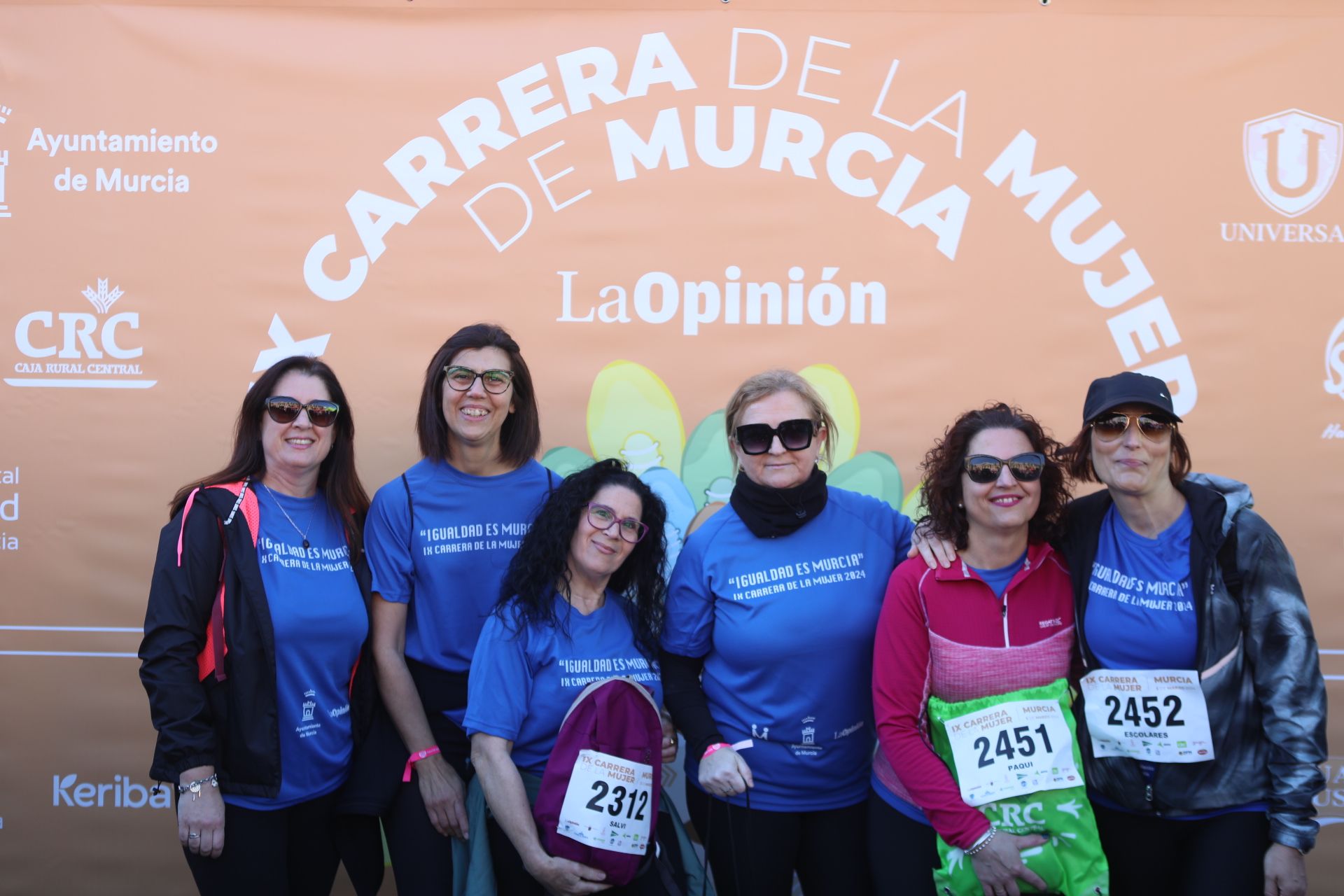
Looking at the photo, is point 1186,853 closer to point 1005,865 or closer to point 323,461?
point 1005,865

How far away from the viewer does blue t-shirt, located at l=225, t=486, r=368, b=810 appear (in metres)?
2.30

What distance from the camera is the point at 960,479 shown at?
7.55 ft

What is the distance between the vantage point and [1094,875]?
2047 mm

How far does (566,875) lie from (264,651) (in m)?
0.88

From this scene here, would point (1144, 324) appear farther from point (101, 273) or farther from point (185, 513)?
point (101, 273)

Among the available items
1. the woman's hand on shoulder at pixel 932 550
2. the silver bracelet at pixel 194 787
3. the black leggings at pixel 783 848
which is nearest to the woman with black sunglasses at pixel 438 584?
the silver bracelet at pixel 194 787

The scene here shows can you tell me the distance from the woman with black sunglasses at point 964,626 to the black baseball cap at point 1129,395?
0.15 m

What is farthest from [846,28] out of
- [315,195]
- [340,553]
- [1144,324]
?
[340,553]

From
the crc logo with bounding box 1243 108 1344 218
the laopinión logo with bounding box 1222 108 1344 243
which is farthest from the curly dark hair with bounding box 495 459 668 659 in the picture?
the crc logo with bounding box 1243 108 1344 218

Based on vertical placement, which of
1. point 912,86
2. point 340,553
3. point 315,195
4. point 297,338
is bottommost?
point 340,553

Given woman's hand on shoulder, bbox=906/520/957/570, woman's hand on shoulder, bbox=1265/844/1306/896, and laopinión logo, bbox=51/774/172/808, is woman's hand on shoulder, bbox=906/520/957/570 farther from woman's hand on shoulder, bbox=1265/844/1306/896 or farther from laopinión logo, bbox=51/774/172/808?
laopinión logo, bbox=51/774/172/808

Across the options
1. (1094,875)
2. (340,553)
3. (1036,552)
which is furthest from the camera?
(340,553)

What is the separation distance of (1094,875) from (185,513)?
7.35 feet

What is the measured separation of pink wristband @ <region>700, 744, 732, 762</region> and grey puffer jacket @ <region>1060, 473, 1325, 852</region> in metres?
0.88
